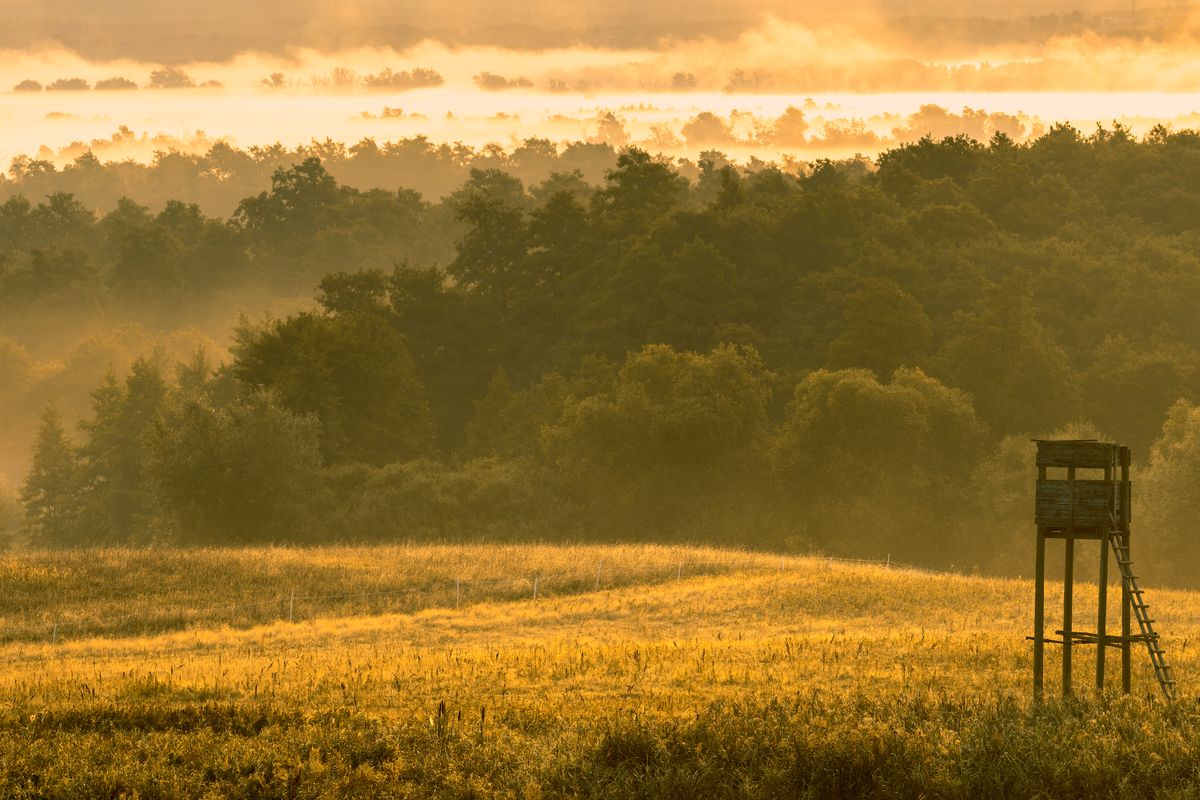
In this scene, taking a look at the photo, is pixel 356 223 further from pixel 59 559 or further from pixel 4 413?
pixel 59 559

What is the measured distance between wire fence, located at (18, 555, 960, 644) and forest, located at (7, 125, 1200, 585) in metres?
29.7

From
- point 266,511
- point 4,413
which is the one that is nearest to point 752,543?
point 266,511

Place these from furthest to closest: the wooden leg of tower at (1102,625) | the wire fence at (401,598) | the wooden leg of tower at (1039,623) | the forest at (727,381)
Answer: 1. the forest at (727,381)
2. the wire fence at (401,598)
3. the wooden leg of tower at (1039,623)
4. the wooden leg of tower at (1102,625)

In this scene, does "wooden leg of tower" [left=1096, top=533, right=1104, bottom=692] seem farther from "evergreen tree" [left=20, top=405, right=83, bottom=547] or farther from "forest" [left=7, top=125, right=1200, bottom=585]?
"evergreen tree" [left=20, top=405, right=83, bottom=547]

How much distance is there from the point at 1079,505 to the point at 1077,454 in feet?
3.25

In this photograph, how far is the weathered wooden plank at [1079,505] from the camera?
97.7 feet

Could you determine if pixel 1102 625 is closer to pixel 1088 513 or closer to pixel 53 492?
pixel 1088 513

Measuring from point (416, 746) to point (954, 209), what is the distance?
100389 mm

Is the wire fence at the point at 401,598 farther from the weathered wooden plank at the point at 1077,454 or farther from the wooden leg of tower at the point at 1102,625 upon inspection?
the weathered wooden plank at the point at 1077,454

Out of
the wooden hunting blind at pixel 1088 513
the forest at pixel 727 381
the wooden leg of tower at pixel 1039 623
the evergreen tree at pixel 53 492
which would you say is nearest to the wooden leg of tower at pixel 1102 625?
the wooden hunting blind at pixel 1088 513

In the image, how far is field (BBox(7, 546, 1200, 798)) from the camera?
23.4 meters

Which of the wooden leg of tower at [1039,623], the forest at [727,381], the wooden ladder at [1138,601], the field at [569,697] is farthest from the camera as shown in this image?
the forest at [727,381]

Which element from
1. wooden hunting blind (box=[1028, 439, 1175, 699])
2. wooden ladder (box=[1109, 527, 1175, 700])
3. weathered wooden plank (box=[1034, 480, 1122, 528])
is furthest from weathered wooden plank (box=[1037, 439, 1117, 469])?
wooden ladder (box=[1109, 527, 1175, 700])

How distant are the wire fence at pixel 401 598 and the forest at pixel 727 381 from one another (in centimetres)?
2970
